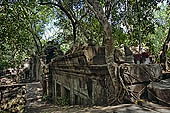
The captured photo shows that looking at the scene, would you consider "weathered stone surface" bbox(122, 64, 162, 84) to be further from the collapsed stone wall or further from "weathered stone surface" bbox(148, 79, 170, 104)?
the collapsed stone wall

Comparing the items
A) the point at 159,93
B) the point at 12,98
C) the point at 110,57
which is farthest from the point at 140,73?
the point at 12,98

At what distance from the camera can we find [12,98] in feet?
20.8

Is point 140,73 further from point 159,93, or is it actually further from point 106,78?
point 106,78

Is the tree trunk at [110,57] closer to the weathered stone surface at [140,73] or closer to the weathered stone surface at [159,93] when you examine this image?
the weathered stone surface at [140,73]

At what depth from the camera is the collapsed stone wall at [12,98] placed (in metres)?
6.02

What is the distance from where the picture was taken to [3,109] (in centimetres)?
591

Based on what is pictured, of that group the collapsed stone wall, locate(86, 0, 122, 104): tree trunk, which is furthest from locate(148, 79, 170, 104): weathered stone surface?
the collapsed stone wall

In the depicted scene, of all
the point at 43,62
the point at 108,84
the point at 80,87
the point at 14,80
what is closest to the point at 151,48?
the point at 80,87

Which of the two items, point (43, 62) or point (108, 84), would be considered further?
point (43, 62)

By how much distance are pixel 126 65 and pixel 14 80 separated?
23059 millimetres

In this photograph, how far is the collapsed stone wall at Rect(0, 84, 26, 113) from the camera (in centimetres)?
602

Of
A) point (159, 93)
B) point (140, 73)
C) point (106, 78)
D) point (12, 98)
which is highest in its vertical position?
point (140, 73)

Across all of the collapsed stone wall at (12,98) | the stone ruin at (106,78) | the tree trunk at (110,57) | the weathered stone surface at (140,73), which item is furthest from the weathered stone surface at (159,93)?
the collapsed stone wall at (12,98)

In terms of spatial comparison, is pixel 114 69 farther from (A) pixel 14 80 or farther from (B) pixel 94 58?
(A) pixel 14 80
